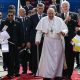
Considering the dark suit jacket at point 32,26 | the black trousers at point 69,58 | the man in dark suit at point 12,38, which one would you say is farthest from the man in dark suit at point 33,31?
the black trousers at point 69,58

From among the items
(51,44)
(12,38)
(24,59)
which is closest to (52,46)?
(51,44)

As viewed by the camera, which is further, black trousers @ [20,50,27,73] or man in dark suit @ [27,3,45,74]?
black trousers @ [20,50,27,73]

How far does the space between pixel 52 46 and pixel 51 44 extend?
62mm

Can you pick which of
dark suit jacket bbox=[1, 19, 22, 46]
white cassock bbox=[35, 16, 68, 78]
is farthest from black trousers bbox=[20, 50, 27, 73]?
white cassock bbox=[35, 16, 68, 78]

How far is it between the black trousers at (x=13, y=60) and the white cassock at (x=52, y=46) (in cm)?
103

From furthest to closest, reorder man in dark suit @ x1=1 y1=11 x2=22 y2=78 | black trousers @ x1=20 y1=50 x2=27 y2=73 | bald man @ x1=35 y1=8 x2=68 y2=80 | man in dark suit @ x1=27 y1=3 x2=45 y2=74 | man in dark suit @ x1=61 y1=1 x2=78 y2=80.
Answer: black trousers @ x1=20 y1=50 x2=27 y2=73, man in dark suit @ x1=27 y1=3 x2=45 y2=74, man in dark suit @ x1=1 y1=11 x2=22 y2=78, man in dark suit @ x1=61 y1=1 x2=78 y2=80, bald man @ x1=35 y1=8 x2=68 y2=80

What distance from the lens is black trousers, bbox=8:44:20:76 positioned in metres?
11.8

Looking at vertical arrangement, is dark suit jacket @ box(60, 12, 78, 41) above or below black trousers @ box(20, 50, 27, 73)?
above

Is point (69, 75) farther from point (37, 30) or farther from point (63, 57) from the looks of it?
point (37, 30)

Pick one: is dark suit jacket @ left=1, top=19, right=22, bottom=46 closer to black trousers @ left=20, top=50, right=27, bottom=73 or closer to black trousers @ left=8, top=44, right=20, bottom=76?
black trousers @ left=8, top=44, right=20, bottom=76

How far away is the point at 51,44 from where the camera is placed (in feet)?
36.5

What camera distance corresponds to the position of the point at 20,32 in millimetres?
11938

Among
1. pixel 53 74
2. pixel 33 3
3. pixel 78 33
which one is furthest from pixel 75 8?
pixel 53 74

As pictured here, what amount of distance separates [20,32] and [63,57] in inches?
61.9
